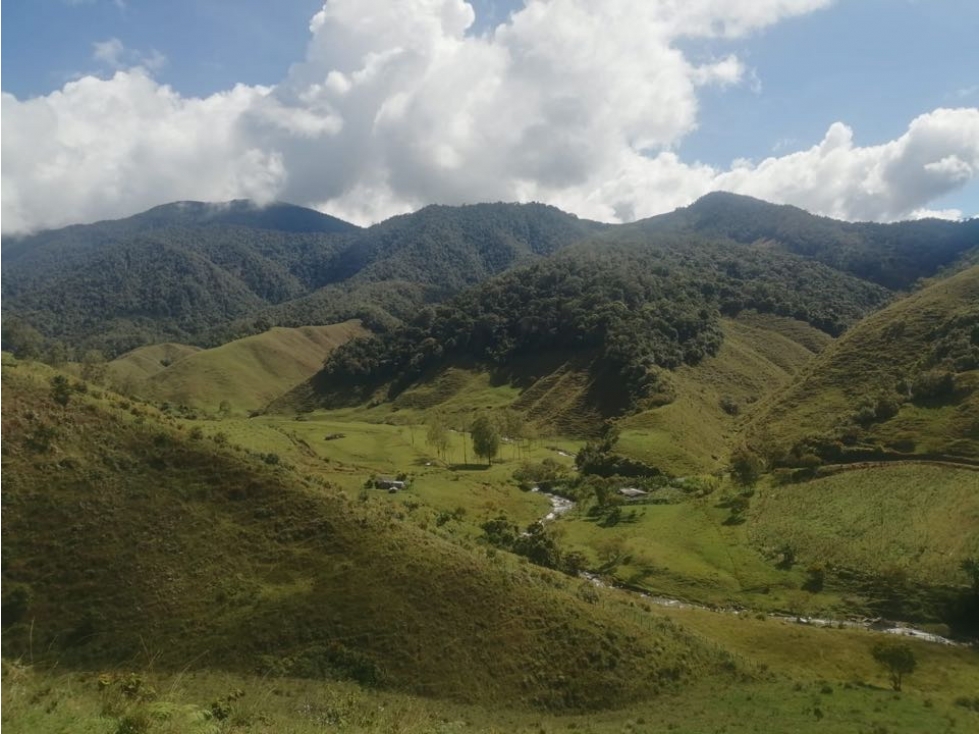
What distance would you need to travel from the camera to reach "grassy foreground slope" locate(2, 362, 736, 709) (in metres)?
37.8

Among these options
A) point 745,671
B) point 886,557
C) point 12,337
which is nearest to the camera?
point 745,671

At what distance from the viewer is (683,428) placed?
140125 mm

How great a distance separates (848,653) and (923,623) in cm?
1574

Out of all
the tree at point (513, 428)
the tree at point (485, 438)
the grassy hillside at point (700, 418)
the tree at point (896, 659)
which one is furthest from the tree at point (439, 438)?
the tree at point (896, 659)

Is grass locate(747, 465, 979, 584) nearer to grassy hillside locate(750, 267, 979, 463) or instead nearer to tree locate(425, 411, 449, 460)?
grassy hillside locate(750, 267, 979, 463)

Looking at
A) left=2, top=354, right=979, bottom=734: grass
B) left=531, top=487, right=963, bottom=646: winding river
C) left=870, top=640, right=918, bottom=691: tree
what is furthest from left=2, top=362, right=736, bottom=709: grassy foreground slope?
left=531, top=487, right=963, bottom=646: winding river

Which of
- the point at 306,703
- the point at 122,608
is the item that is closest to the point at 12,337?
the point at 122,608

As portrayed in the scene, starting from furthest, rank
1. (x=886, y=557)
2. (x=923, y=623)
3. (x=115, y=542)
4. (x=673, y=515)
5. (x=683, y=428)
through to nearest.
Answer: (x=683, y=428)
(x=673, y=515)
(x=886, y=557)
(x=923, y=623)
(x=115, y=542)

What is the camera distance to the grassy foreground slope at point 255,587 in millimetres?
37844

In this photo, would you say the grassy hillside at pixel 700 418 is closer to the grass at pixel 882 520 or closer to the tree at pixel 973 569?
the grass at pixel 882 520

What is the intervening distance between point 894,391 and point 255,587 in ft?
409

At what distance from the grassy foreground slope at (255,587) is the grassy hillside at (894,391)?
77.1 meters

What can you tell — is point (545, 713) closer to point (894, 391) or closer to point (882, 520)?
point (882, 520)

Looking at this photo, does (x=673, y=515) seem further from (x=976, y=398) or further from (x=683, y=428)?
(x=976, y=398)
